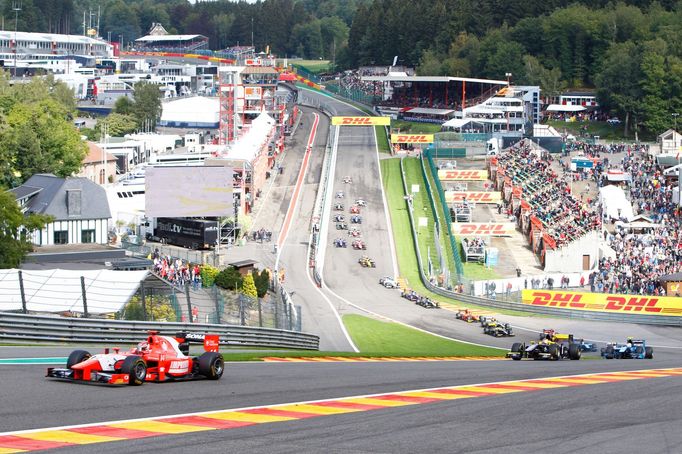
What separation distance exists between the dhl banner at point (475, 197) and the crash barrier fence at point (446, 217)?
592mm

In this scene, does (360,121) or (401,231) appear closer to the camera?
(401,231)

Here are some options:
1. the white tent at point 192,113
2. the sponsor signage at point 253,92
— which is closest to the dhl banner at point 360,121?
the sponsor signage at point 253,92

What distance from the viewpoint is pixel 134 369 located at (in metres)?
17.9

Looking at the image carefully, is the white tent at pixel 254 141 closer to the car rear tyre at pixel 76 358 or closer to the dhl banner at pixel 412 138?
the dhl banner at pixel 412 138

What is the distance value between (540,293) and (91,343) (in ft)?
121

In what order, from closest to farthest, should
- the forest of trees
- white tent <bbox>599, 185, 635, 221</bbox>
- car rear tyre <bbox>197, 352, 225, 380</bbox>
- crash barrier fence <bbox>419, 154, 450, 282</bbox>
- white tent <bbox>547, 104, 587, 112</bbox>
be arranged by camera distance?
car rear tyre <bbox>197, 352, 225, 380</bbox>
crash barrier fence <bbox>419, 154, 450, 282</bbox>
white tent <bbox>599, 185, 635, 221</bbox>
the forest of trees
white tent <bbox>547, 104, 587, 112</bbox>

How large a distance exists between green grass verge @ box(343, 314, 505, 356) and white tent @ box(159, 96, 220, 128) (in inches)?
4036

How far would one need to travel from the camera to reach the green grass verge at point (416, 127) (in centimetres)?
13500

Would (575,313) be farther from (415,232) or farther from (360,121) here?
(360,121)

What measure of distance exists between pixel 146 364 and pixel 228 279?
116 ft

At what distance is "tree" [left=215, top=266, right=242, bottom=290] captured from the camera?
53.5 metres

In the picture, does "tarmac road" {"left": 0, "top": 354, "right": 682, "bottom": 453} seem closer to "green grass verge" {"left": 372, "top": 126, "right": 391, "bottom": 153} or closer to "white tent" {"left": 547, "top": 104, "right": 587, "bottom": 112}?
"green grass verge" {"left": 372, "top": 126, "right": 391, "bottom": 153}

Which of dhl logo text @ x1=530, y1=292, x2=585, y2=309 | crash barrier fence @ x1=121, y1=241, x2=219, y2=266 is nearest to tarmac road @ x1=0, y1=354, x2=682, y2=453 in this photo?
dhl logo text @ x1=530, y1=292, x2=585, y2=309

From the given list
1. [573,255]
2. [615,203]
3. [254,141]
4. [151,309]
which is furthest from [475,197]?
[151,309]
